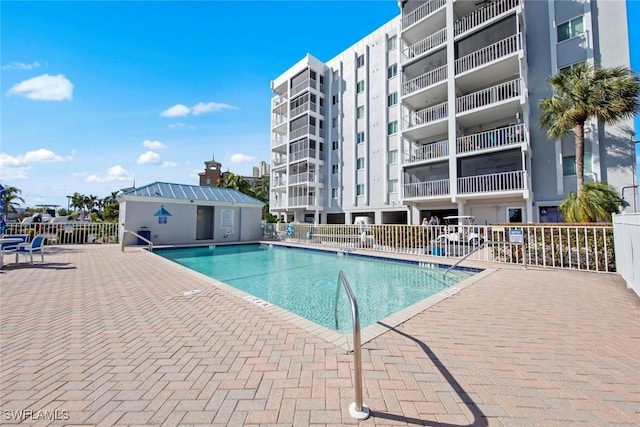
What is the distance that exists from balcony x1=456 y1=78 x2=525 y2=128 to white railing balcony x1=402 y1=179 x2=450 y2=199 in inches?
164

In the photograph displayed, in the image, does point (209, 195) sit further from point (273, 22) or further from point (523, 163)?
point (523, 163)

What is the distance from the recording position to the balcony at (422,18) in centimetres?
1710

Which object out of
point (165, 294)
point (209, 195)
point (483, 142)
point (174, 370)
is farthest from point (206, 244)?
point (483, 142)

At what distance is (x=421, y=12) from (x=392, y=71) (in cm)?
451

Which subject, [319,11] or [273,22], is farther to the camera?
[319,11]

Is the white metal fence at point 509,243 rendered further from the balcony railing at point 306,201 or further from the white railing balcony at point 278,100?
the white railing balcony at point 278,100

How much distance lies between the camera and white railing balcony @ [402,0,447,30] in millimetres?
17188

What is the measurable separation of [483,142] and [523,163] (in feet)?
8.47

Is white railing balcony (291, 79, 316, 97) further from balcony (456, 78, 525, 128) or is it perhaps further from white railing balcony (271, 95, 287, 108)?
balcony (456, 78, 525, 128)

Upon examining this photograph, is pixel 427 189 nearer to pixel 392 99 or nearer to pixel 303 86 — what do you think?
pixel 392 99

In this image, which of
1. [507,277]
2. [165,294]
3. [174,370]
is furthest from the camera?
[507,277]

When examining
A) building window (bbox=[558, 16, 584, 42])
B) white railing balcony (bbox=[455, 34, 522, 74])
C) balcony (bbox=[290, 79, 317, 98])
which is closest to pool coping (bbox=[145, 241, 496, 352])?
white railing balcony (bbox=[455, 34, 522, 74])

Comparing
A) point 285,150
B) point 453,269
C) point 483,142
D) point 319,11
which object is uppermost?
point 319,11

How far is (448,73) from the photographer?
16.3 m
